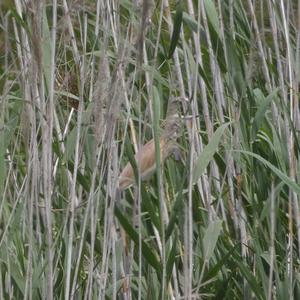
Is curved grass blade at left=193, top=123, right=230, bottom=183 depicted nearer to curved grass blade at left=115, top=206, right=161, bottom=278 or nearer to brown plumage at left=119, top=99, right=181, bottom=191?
brown plumage at left=119, top=99, right=181, bottom=191

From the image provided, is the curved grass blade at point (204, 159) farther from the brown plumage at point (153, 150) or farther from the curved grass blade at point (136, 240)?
the curved grass blade at point (136, 240)

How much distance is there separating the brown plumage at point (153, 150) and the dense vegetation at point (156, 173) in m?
0.03

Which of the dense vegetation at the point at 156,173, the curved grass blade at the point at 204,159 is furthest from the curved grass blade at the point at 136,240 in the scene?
the curved grass blade at the point at 204,159

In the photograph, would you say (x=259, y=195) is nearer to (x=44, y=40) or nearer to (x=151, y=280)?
(x=151, y=280)

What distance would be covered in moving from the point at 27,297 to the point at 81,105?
38 centimetres

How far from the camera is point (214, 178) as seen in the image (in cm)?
217

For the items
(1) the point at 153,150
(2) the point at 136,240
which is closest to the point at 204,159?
(1) the point at 153,150

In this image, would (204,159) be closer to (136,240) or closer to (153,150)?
(153,150)

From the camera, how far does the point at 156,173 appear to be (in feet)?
5.51

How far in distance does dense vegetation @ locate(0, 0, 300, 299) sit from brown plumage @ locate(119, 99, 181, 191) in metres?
0.03

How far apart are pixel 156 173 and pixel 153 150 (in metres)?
→ 0.08

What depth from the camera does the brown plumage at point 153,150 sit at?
1527mm

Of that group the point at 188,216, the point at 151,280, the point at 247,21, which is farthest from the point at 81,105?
the point at 247,21

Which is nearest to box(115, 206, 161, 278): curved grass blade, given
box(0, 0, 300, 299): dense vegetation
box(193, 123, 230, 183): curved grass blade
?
box(0, 0, 300, 299): dense vegetation
